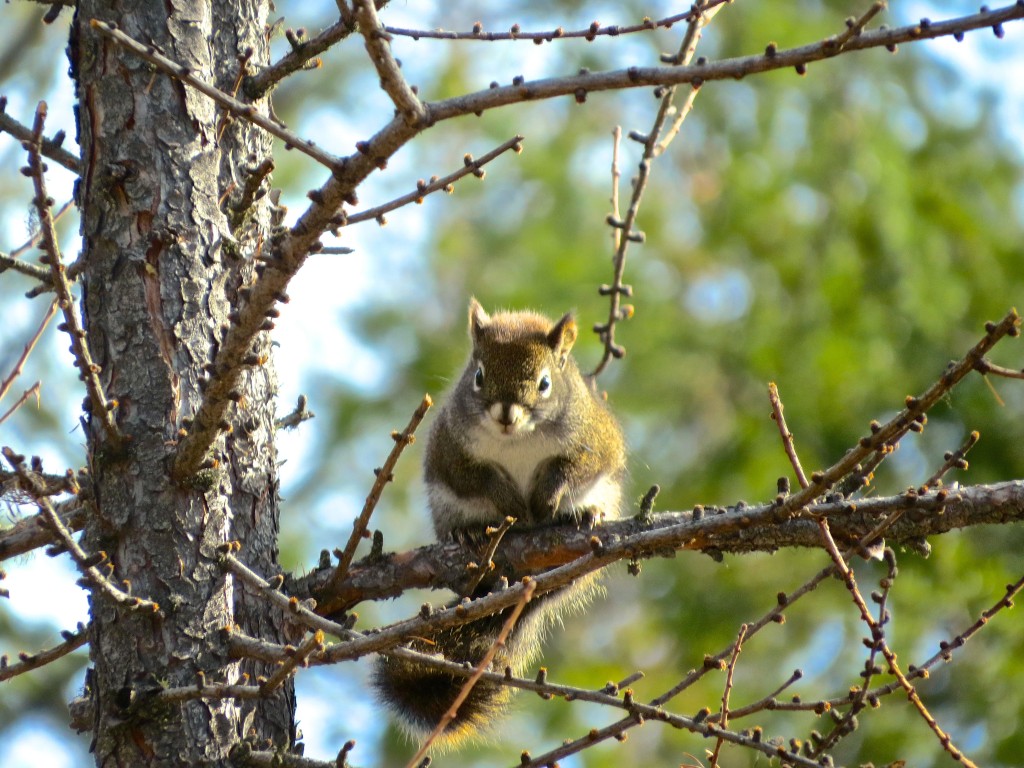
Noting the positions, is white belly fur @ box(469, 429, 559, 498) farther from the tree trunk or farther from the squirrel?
the tree trunk

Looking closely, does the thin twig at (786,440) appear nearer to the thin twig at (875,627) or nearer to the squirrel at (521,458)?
the thin twig at (875,627)

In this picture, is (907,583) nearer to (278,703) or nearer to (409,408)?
(278,703)

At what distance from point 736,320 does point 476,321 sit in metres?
3.60

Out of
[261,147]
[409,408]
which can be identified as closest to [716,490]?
[409,408]

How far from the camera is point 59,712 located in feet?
28.2

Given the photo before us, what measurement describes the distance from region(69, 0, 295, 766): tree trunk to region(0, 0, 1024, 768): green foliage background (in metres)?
1.51

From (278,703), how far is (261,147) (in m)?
1.40

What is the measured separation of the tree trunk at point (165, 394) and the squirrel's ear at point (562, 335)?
1495 millimetres

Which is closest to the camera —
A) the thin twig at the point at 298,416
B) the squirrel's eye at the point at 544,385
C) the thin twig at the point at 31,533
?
the thin twig at the point at 31,533

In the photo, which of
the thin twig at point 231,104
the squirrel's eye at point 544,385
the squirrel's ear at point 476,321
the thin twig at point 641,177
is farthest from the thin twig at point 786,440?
the squirrel's ear at point 476,321

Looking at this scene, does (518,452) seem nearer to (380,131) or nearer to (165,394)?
(165,394)

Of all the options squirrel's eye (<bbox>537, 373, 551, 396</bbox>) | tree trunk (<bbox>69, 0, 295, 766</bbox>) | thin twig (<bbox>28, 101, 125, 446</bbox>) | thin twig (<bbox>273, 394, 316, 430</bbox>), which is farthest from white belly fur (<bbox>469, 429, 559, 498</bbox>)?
thin twig (<bbox>28, 101, 125, 446</bbox>)

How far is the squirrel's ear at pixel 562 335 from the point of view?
416 cm

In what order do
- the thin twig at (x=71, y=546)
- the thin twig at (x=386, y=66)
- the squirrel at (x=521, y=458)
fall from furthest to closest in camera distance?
the squirrel at (x=521, y=458) < the thin twig at (x=71, y=546) < the thin twig at (x=386, y=66)
